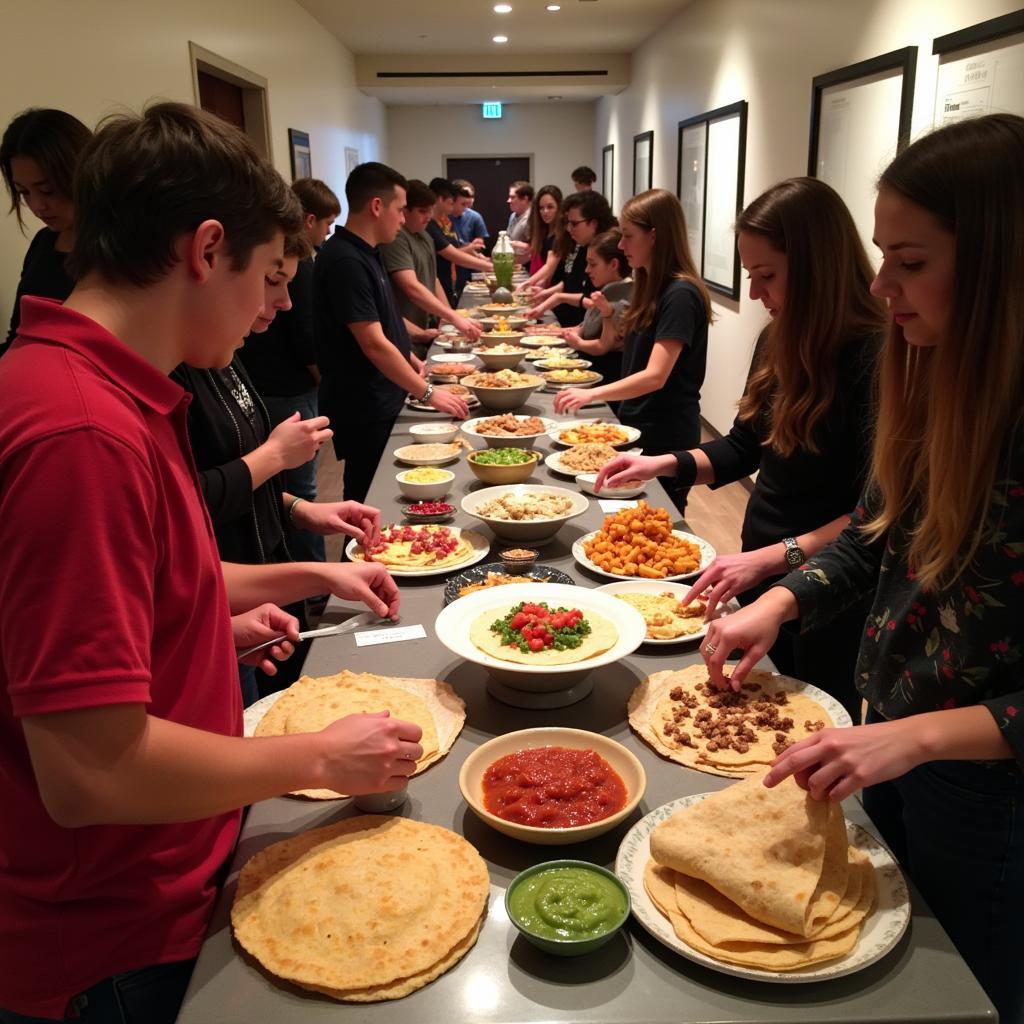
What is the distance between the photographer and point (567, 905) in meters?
1.00

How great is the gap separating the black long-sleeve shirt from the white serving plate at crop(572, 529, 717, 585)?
5.4 inches

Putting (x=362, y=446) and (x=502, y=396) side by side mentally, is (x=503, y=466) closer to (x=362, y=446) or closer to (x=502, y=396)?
(x=502, y=396)

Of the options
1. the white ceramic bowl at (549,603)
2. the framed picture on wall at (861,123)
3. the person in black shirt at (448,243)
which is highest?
the framed picture on wall at (861,123)

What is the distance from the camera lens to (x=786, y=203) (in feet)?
6.14

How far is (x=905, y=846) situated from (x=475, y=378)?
104 inches

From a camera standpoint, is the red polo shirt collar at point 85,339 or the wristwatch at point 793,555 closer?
the red polo shirt collar at point 85,339

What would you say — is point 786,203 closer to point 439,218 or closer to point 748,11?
point 748,11

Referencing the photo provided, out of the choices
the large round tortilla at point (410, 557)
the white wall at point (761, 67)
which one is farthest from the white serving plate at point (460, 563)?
the white wall at point (761, 67)

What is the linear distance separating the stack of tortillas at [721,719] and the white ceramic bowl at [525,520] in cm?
66

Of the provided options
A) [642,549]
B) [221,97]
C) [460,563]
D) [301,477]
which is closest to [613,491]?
[642,549]

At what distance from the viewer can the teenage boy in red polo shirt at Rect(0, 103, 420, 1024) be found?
772 mm

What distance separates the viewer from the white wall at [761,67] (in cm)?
346

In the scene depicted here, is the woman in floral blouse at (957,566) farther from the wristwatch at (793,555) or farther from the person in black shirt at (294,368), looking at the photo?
the person in black shirt at (294,368)

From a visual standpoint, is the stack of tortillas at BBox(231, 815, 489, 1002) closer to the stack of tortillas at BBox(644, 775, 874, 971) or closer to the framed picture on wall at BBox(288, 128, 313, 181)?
the stack of tortillas at BBox(644, 775, 874, 971)
